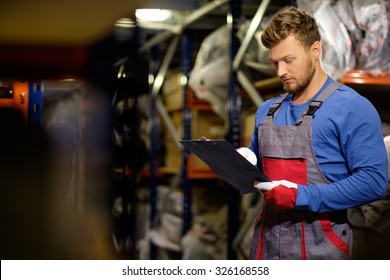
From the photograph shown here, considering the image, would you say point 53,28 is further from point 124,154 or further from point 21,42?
point 124,154

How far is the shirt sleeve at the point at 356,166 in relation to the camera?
1414 mm

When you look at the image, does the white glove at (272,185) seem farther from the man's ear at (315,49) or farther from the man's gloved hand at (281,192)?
the man's ear at (315,49)

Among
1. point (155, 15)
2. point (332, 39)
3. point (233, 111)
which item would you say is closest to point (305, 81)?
point (332, 39)

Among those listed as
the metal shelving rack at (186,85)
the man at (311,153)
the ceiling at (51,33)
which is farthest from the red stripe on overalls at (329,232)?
the metal shelving rack at (186,85)

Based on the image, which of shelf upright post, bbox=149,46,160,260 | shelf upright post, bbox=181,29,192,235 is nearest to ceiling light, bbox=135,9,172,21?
shelf upright post, bbox=181,29,192,235

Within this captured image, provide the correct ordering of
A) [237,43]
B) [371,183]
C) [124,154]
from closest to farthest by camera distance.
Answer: [371,183], [124,154], [237,43]

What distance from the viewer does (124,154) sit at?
6.53 feet

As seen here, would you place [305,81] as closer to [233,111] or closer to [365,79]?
[365,79]

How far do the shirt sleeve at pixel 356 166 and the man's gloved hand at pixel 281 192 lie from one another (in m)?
0.02

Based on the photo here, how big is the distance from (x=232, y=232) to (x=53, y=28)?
1.52 meters
